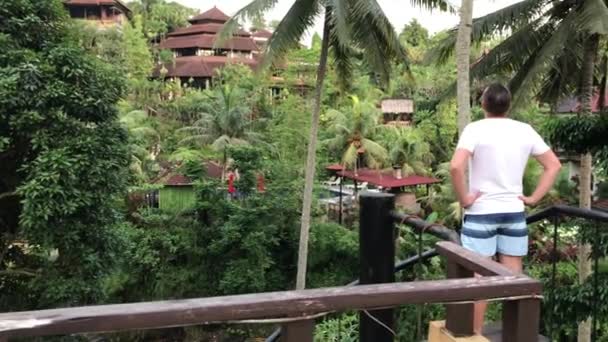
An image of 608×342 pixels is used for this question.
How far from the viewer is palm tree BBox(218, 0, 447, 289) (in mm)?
12234

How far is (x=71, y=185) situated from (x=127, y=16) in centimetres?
4001

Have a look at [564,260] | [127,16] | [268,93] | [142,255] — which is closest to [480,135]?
[564,260]

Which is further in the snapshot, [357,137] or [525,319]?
[357,137]

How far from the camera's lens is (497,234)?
2.35 meters

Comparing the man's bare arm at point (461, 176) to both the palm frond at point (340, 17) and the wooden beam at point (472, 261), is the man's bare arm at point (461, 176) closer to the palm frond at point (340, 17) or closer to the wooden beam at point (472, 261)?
the wooden beam at point (472, 261)

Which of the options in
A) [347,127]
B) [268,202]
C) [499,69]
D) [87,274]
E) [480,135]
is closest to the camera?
[480,135]

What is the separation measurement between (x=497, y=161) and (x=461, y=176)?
174mm

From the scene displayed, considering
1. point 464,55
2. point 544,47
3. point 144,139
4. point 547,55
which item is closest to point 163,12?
point 144,139

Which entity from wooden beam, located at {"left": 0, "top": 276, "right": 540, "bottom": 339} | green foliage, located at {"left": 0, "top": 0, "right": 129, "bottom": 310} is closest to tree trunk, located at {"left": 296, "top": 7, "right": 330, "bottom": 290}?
green foliage, located at {"left": 0, "top": 0, "right": 129, "bottom": 310}

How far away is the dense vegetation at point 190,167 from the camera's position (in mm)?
8086

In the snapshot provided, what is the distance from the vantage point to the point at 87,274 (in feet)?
29.6

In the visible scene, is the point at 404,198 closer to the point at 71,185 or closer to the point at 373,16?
the point at 373,16

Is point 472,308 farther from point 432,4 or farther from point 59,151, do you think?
point 432,4

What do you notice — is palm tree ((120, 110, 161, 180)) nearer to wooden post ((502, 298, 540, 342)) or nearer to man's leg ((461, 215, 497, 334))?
man's leg ((461, 215, 497, 334))
